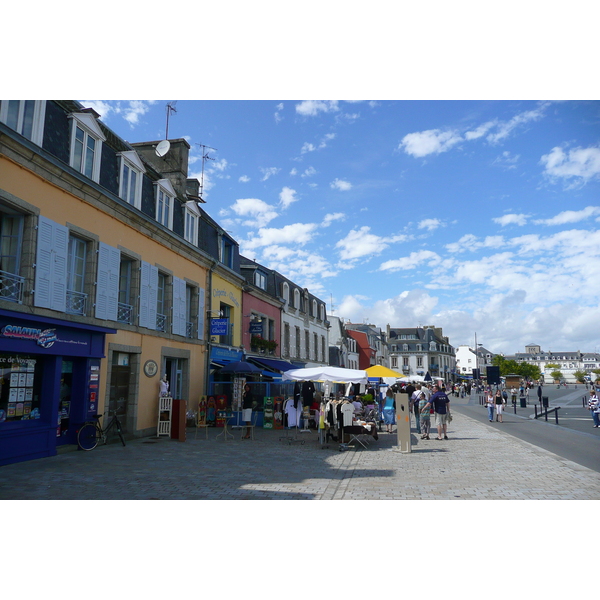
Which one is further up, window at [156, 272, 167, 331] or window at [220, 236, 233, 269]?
window at [220, 236, 233, 269]

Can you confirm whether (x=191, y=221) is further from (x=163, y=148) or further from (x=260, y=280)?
(x=260, y=280)

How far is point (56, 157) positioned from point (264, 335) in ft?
51.3

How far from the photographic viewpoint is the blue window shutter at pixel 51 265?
9836mm

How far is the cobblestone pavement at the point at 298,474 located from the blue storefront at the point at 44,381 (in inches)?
21.0

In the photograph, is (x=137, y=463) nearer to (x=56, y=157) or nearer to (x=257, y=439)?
(x=257, y=439)

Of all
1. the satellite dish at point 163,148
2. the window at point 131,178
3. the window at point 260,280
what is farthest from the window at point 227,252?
the window at point 131,178

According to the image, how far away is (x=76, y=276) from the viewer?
11.5 meters

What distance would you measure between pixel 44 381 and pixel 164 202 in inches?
296

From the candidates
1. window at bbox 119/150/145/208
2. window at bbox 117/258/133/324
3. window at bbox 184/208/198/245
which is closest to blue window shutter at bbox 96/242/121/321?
window at bbox 117/258/133/324

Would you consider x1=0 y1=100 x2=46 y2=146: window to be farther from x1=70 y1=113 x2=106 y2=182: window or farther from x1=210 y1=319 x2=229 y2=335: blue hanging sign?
x1=210 y1=319 x2=229 y2=335: blue hanging sign

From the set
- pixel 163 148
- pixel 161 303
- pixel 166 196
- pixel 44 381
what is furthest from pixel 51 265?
pixel 163 148

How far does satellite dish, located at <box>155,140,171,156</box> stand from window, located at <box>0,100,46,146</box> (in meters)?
7.80

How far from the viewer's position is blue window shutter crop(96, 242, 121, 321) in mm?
11938

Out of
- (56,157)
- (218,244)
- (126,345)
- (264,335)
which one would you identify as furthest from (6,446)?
(264,335)
